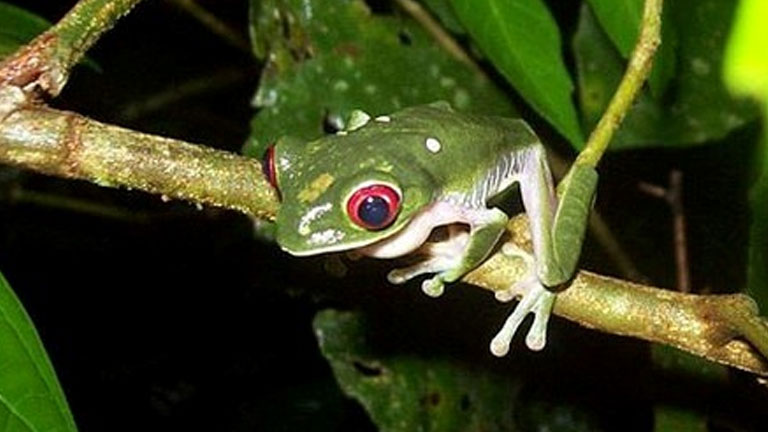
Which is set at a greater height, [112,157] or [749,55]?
[749,55]

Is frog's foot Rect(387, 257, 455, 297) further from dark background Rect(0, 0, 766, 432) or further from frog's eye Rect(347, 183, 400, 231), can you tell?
dark background Rect(0, 0, 766, 432)

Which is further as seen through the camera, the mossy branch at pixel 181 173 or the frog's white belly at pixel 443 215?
the frog's white belly at pixel 443 215

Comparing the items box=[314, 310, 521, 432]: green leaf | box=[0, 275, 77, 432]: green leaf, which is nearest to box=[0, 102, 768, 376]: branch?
box=[0, 275, 77, 432]: green leaf

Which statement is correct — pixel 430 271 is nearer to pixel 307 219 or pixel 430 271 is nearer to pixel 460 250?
pixel 460 250

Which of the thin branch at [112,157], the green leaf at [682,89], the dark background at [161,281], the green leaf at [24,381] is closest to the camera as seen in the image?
the green leaf at [24,381]

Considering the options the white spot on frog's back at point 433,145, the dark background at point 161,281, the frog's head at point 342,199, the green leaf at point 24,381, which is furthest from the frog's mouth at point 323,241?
the dark background at point 161,281

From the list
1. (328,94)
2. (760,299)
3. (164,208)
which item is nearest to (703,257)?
(328,94)

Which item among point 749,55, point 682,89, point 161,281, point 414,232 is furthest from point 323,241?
point 161,281

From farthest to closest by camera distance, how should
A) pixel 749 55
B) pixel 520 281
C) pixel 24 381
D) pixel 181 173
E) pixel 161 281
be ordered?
pixel 161 281 < pixel 520 281 < pixel 181 173 < pixel 24 381 < pixel 749 55

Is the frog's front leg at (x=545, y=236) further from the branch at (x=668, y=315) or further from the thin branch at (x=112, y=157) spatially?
the thin branch at (x=112, y=157)
